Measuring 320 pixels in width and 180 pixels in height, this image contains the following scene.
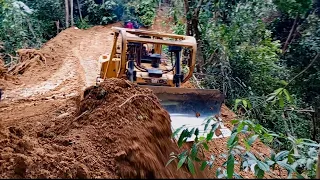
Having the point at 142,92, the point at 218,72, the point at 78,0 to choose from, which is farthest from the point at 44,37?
the point at 142,92

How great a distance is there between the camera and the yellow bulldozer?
5.46 meters

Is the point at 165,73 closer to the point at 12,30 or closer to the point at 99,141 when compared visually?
the point at 99,141

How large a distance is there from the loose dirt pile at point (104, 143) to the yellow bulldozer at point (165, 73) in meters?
1.39

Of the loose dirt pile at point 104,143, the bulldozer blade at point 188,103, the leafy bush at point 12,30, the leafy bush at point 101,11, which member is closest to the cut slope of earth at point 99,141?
the loose dirt pile at point 104,143

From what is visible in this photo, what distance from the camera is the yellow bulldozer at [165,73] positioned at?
17.9 ft

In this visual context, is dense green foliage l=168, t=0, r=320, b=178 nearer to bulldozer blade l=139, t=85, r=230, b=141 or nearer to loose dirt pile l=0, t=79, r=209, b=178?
bulldozer blade l=139, t=85, r=230, b=141

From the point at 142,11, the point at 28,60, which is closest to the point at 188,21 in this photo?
the point at 28,60

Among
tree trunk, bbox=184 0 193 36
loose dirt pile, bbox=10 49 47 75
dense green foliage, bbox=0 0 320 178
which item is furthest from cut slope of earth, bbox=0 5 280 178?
tree trunk, bbox=184 0 193 36

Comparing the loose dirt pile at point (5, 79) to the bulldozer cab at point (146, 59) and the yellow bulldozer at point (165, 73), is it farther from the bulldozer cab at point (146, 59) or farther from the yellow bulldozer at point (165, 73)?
the bulldozer cab at point (146, 59)

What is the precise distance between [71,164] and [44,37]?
16.9 meters

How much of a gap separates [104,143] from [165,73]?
13.2 feet

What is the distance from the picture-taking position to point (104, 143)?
2.90 meters

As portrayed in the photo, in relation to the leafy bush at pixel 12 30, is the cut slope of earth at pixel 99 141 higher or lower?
higher

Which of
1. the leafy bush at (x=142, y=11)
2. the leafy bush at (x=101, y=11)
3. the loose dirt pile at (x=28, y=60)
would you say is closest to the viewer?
the loose dirt pile at (x=28, y=60)
